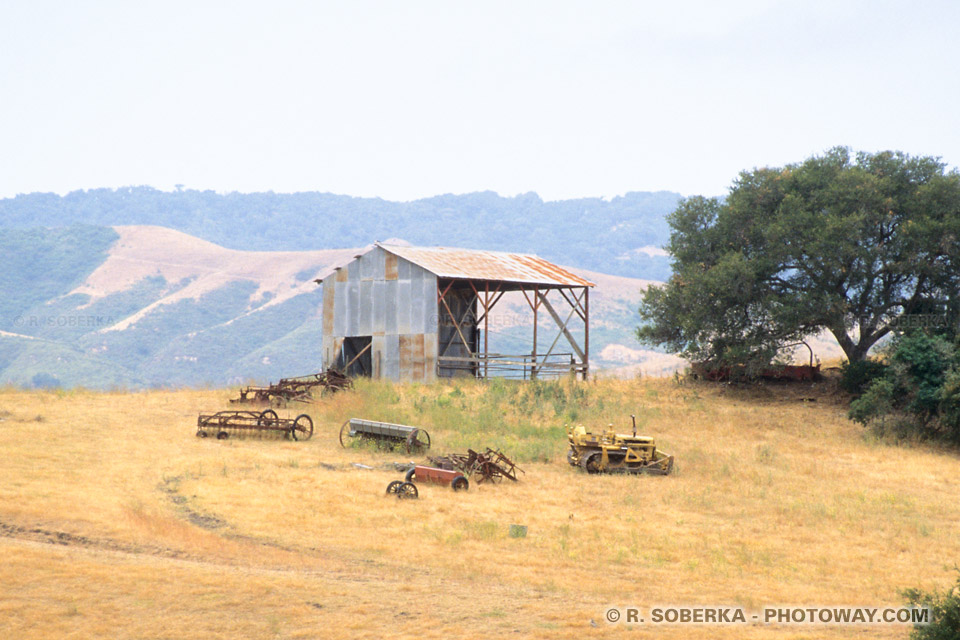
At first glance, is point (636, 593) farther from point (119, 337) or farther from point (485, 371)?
point (119, 337)

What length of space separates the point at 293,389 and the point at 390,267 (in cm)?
853

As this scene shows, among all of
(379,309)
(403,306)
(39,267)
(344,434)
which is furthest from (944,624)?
(39,267)

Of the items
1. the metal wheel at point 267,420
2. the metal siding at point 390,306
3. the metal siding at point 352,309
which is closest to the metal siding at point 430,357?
the metal siding at point 390,306

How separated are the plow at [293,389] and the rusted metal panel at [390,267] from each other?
19.4 ft

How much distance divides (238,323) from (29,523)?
5846 inches

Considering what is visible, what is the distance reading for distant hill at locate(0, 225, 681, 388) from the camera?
13562cm

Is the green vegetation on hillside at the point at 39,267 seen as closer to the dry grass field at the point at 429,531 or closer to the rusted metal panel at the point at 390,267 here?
the rusted metal panel at the point at 390,267

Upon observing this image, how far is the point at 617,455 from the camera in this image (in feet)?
78.7

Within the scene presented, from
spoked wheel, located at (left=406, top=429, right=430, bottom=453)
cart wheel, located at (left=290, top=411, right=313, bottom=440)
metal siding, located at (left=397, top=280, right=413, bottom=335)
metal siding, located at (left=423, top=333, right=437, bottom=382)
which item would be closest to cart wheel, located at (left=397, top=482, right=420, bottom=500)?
spoked wheel, located at (left=406, top=429, right=430, bottom=453)

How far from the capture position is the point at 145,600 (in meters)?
12.1

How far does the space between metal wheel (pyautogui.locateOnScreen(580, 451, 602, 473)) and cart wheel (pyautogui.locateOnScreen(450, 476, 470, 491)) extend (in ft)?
13.2

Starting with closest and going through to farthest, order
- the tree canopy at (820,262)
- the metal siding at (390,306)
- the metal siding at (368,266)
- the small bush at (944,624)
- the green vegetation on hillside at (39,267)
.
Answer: the small bush at (944,624) → the tree canopy at (820,262) → the metal siding at (390,306) → the metal siding at (368,266) → the green vegetation on hillside at (39,267)

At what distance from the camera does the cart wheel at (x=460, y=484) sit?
20.8 m

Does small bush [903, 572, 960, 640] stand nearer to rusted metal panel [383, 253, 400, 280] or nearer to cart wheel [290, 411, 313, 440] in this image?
cart wheel [290, 411, 313, 440]
